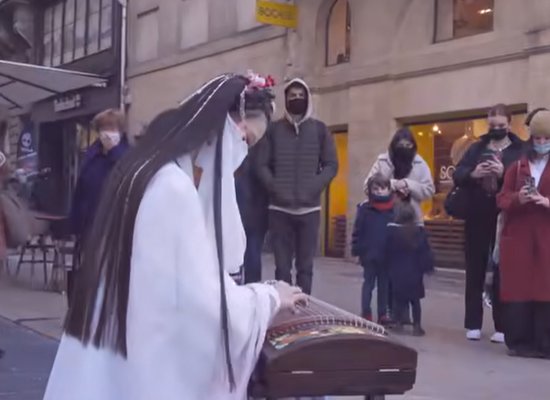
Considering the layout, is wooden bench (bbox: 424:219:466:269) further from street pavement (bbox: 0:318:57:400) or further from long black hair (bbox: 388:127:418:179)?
street pavement (bbox: 0:318:57:400)

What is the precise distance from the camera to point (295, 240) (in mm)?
8070

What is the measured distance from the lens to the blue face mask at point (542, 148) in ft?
24.2

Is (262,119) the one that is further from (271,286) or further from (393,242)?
(393,242)

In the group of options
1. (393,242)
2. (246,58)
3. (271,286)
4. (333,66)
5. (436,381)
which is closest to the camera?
(271,286)

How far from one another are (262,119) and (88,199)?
4931 mm

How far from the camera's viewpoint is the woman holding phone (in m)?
7.36

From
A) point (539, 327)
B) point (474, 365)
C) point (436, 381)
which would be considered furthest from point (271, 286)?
point (539, 327)

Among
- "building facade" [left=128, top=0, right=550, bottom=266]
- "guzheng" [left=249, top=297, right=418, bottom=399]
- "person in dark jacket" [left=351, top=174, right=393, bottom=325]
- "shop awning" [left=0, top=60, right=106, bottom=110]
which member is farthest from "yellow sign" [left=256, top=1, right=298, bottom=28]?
"guzheng" [left=249, top=297, right=418, bottom=399]

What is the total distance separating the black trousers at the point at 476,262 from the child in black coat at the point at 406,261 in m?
0.45

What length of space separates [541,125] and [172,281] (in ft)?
16.7

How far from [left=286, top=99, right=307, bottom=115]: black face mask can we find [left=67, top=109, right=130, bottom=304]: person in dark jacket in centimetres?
140

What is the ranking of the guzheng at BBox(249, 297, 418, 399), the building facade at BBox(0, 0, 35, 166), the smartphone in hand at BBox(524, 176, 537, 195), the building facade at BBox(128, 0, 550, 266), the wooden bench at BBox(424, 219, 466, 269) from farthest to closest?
the building facade at BBox(0, 0, 35, 166) < the wooden bench at BBox(424, 219, 466, 269) < the building facade at BBox(128, 0, 550, 266) < the smartphone in hand at BBox(524, 176, 537, 195) < the guzheng at BBox(249, 297, 418, 399)

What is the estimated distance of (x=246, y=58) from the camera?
20516 millimetres

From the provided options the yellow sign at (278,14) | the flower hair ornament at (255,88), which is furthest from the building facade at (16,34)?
the flower hair ornament at (255,88)
